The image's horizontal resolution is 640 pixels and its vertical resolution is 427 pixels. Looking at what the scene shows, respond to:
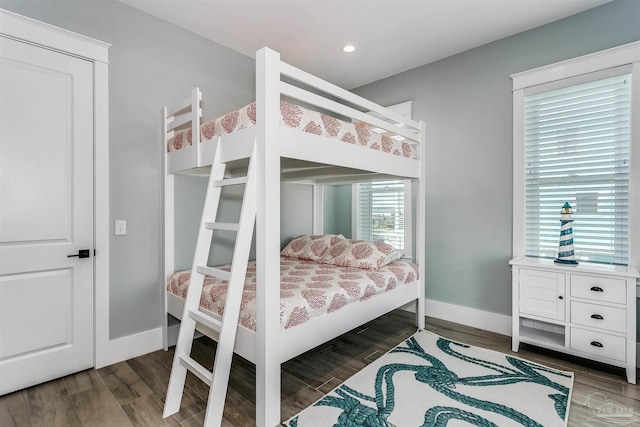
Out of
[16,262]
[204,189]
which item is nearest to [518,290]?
[204,189]

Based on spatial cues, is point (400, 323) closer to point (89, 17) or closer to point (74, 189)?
point (74, 189)

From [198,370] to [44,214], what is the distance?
1496 mm

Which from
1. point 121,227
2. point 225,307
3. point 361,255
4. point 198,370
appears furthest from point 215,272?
point 361,255

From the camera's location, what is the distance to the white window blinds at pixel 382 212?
3676 millimetres

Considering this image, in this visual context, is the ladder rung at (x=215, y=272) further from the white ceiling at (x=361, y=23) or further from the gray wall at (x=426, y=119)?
the white ceiling at (x=361, y=23)

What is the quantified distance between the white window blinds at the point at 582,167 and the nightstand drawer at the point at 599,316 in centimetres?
48

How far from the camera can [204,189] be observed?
2.88m

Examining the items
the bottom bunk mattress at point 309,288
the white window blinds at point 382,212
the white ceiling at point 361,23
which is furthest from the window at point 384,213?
the white ceiling at point 361,23

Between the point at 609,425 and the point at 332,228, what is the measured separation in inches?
122

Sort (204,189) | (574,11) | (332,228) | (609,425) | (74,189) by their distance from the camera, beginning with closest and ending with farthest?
(609,425) < (74,189) < (574,11) < (204,189) < (332,228)

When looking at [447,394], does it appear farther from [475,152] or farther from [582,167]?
Answer: [475,152]

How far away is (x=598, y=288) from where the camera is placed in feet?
7.16

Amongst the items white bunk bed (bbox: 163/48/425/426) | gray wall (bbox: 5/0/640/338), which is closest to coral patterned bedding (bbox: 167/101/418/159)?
white bunk bed (bbox: 163/48/425/426)

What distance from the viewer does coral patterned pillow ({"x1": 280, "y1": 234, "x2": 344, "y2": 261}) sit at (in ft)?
10.6
